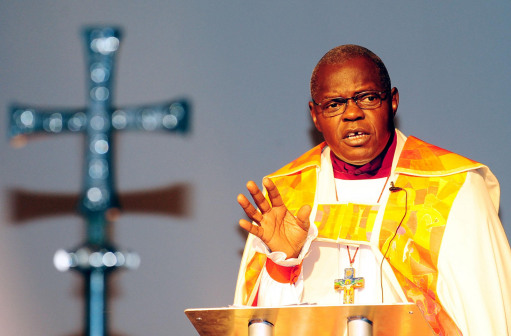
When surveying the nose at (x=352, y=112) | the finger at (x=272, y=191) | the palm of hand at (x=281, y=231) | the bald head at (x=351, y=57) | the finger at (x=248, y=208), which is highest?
the bald head at (x=351, y=57)

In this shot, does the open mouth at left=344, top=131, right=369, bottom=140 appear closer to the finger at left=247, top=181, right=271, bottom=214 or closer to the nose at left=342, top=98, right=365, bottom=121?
the nose at left=342, top=98, right=365, bottom=121

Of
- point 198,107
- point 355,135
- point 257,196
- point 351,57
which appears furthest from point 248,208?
point 198,107

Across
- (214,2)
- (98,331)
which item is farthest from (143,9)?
(98,331)

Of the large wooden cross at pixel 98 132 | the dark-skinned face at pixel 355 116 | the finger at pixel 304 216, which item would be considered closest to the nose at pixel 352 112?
the dark-skinned face at pixel 355 116

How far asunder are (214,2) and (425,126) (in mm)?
1446

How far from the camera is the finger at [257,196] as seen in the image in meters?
3.54

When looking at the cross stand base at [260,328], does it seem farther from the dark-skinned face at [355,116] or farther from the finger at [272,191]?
the dark-skinned face at [355,116]

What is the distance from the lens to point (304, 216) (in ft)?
11.7

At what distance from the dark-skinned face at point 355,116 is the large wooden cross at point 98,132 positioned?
112 centimetres

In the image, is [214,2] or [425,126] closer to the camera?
[425,126]

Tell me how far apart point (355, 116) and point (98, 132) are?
160cm

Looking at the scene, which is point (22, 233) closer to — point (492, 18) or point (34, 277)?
point (34, 277)

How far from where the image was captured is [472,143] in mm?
4762

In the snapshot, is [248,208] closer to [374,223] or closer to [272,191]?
[272,191]
